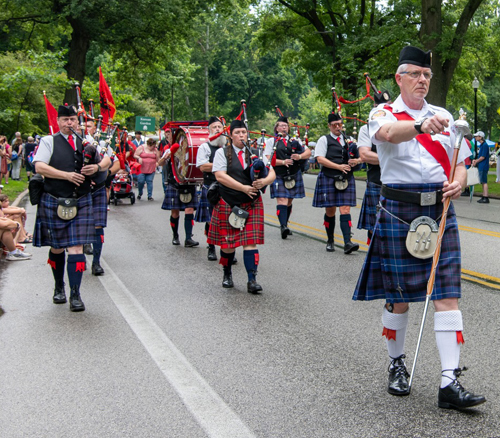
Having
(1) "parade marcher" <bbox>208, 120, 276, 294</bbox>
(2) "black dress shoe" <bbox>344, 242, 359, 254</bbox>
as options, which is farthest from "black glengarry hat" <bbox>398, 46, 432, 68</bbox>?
(2) "black dress shoe" <bbox>344, 242, 359, 254</bbox>

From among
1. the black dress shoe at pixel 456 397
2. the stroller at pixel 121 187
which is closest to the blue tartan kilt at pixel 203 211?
the black dress shoe at pixel 456 397

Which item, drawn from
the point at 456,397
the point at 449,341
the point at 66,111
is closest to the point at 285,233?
the point at 66,111

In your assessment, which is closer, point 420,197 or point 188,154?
point 420,197

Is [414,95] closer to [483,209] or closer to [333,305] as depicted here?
[333,305]

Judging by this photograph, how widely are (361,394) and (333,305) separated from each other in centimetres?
227

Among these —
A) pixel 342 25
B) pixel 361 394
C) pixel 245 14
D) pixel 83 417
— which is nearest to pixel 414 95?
pixel 361 394

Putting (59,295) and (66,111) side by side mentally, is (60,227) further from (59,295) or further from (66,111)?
(66,111)

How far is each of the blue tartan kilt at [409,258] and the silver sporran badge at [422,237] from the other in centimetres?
5

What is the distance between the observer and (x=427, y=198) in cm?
394

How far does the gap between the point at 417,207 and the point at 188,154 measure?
6789mm

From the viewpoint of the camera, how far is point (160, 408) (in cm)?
392

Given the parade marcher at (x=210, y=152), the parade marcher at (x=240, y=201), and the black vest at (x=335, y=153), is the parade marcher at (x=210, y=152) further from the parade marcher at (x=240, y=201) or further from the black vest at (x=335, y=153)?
the black vest at (x=335, y=153)

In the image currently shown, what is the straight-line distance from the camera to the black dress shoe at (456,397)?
3.64 metres

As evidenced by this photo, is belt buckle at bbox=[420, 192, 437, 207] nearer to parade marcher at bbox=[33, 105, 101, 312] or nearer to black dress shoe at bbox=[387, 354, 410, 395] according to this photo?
black dress shoe at bbox=[387, 354, 410, 395]
